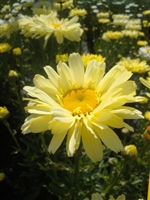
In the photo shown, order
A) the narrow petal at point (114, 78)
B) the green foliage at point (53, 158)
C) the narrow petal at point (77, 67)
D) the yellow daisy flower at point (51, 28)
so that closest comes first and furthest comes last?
the narrow petal at point (114, 78) < the narrow petal at point (77, 67) < the green foliage at point (53, 158) < the yellow daisy flower at point (51, 28)

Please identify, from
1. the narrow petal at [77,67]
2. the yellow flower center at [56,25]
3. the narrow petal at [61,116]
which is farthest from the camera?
the yellow flower center at [56,25]

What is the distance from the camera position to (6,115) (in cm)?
145

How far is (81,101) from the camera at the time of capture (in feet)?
3.58

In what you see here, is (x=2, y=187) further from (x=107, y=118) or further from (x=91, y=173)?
(x=107, y=118)

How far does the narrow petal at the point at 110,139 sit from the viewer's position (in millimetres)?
941

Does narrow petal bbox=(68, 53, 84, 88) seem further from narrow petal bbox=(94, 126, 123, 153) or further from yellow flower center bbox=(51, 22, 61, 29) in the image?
yellow flower center bbox=(51, 22, 61, 29)

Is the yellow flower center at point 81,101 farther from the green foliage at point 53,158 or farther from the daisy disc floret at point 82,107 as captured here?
the green foliage at point 53,158

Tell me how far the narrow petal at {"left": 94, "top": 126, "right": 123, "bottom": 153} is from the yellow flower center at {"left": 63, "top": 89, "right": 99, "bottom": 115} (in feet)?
0.33

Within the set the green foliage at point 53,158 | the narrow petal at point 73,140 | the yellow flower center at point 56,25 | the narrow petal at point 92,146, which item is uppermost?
the yellow flower center at point 56,25

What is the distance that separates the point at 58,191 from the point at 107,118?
764 millimetres

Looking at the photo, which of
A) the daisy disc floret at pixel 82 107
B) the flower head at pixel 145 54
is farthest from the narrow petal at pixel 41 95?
the flower head at pixel 145 54

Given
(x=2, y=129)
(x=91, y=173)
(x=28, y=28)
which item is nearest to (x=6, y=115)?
(x=91, y=173)

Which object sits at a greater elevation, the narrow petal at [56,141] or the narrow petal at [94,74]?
the narrow petal at [94,74]

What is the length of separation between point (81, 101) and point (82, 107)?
38 mm
